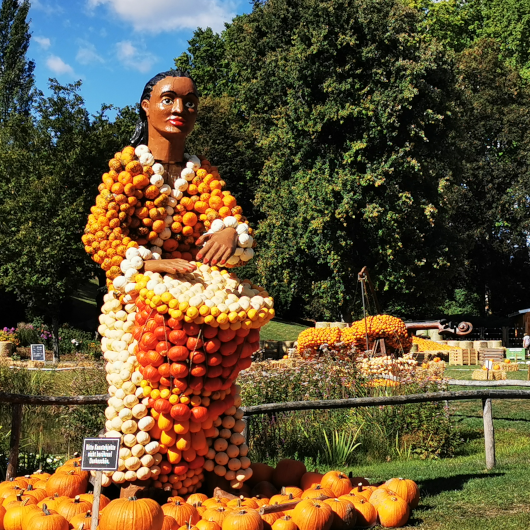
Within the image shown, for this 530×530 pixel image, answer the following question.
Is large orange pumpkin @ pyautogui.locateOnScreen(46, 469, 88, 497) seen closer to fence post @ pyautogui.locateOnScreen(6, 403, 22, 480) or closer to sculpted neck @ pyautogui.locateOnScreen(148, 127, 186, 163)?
fence post @ pyautogui.locateOnScreen(6, 403, 22, 480)

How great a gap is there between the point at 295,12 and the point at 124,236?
921 inches

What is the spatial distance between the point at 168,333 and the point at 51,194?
1844 cm

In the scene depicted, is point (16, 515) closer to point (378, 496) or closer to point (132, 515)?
point (132, 515)

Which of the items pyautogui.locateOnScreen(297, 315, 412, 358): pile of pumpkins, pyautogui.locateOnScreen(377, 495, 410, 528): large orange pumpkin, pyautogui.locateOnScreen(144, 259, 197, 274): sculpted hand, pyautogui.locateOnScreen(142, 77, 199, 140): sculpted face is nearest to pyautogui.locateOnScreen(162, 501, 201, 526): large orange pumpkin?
pyautogui.locateOnScreen(377, 495, 410, 528): large orange pumpkin

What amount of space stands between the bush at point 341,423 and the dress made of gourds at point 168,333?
10.1 feet

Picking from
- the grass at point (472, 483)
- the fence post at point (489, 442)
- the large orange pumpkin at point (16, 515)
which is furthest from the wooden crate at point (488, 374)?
the large orange pumpkin at point (16, 515)

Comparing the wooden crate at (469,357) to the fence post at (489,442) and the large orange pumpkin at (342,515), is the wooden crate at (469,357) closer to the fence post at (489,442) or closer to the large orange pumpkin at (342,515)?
the fence post at (489,442)

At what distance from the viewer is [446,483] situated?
6367 mm

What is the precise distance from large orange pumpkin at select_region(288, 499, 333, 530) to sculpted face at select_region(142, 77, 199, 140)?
112 inches

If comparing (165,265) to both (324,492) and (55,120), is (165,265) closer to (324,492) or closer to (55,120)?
(324,492)

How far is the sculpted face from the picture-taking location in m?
5.10

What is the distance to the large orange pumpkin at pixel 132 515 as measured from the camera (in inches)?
160

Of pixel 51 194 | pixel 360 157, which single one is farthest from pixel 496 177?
pixel 51 194

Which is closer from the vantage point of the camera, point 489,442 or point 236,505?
point 236,505
